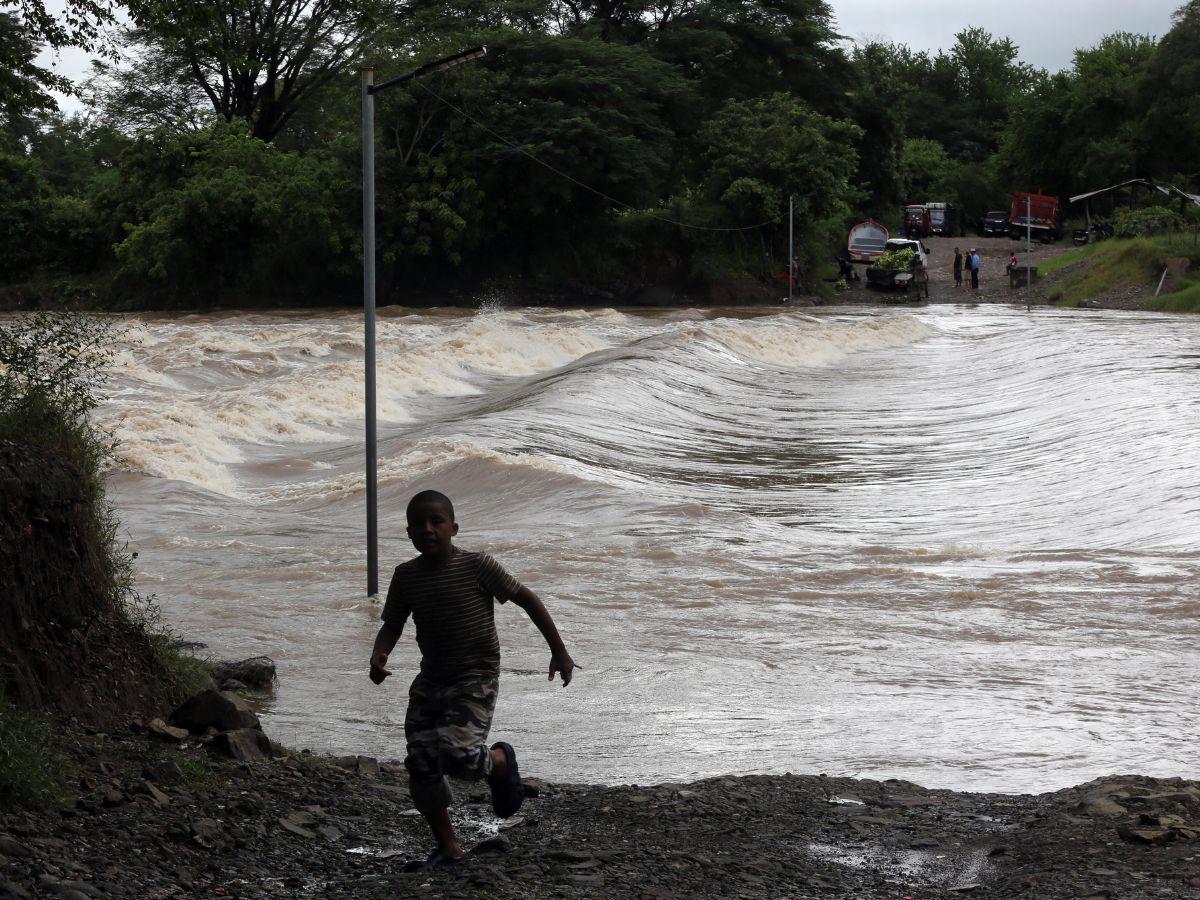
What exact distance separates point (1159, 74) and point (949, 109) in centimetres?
3534

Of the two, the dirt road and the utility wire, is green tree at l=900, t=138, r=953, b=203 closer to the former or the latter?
the dirt road

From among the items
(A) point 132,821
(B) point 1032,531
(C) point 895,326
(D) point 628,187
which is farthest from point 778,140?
(A) point 132,821

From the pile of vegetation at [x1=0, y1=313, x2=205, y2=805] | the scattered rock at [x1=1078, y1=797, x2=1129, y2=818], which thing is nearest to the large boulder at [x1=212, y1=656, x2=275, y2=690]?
the pile of vegetation at [x1=0, y1=313, x2=205, y2=805]

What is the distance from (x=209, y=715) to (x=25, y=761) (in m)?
1.46

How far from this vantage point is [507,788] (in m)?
5.53

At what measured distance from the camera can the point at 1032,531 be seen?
1486 cm

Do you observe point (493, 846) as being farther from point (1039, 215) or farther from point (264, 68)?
point (1039, 215)

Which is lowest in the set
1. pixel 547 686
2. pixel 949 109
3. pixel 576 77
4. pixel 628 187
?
pixel 547 686

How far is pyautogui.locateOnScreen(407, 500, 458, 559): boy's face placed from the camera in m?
5.40

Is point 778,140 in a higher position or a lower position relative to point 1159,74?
lower

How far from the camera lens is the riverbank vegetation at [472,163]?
170 ft

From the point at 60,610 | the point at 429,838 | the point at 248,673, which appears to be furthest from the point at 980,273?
the point at 429,838

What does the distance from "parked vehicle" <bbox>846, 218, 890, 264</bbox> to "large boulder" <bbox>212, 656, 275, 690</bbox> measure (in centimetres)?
5186

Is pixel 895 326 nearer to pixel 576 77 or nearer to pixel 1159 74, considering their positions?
pixel 576 77
